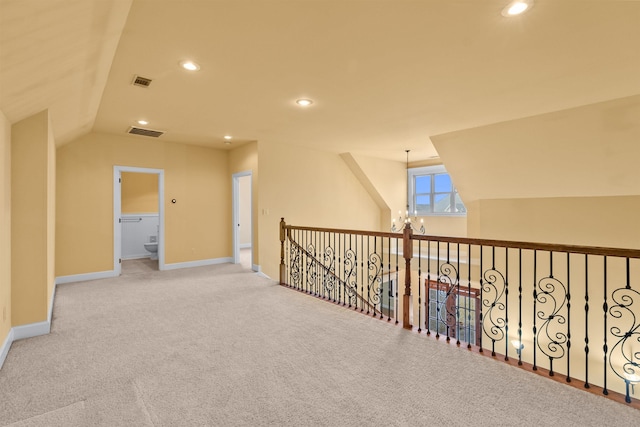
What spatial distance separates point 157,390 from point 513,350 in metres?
7.57

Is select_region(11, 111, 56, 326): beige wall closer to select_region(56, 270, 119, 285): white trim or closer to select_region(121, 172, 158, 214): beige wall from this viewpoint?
select_region(56, 270, 119, 285): white trim

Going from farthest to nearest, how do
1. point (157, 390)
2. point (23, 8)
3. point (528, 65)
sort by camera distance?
point (528, 65)
point (157, 390)
point (23, 8)

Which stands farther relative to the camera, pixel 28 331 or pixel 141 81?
pixel 141 81

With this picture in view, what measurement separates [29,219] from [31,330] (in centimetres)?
116

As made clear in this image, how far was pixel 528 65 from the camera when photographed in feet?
9.60

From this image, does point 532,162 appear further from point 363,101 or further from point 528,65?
point 363,101

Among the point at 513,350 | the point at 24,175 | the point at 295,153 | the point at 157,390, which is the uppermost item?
the point at 295,153

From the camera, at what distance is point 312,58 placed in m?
2.79

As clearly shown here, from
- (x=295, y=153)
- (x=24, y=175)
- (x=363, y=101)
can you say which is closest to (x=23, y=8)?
(x=24, y=175)

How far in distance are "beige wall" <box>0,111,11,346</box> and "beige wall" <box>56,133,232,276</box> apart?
2.64 metres

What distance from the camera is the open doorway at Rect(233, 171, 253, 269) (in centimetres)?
709

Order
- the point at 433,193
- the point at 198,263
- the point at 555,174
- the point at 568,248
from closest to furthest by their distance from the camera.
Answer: the point at 568,248 < the point at 555,174 < the point at 198,263 < the point at 433,193

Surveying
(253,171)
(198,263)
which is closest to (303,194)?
(253,171)

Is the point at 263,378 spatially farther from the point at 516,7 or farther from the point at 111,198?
the point at 111,198
